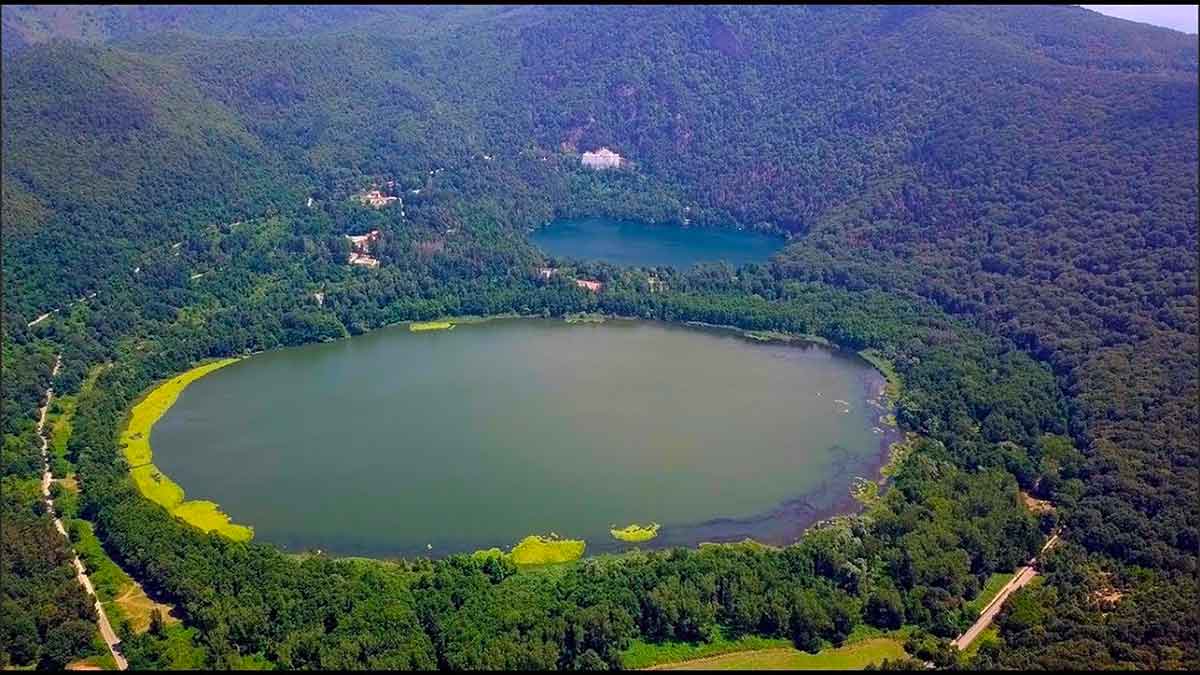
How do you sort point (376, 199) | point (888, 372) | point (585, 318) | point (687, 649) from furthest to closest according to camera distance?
point (376, 199)
point (585, 318)
point (888, 372)
point (687, 649)

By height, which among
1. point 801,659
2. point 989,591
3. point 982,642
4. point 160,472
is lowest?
point 160,472

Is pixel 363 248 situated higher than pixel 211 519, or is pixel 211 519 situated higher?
pixel 211 519

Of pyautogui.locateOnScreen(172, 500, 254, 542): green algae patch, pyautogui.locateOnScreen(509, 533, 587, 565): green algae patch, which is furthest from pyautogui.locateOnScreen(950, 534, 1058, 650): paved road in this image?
pyautogui.locateOnScreen(172, 500, 254, 542): green algae patch

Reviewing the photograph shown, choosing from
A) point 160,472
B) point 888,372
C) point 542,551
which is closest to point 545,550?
point 542,551

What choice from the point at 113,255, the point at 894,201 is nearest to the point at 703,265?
the point at 894,201

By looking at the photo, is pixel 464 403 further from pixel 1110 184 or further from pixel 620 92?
pixel 620 92

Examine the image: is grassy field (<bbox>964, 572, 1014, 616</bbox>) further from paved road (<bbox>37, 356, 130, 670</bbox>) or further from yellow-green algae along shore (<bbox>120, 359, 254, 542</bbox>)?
paved road (<bbox>37, 356, 130, 670</bbox>)

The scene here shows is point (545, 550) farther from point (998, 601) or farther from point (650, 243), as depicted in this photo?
point (650, 243)
